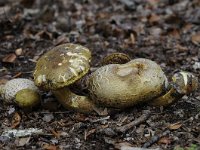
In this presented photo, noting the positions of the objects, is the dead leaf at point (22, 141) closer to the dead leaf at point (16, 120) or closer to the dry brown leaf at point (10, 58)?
the dead leaf at point (16, 120)

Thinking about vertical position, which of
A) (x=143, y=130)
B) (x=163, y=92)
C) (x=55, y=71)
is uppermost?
(x=55, y=71)

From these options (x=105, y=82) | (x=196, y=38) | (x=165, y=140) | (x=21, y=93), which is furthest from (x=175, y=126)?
(x=196, y=38)

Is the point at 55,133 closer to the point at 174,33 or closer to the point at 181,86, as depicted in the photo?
the point at 181,86

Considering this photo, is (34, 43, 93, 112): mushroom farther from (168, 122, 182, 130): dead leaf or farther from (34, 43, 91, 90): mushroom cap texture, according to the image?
(168, 122, 182, 130): dead leaf

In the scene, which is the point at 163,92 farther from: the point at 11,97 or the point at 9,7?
the point at 9,7

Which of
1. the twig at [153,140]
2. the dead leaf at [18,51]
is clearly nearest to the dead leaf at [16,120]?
the twig at [153,140]

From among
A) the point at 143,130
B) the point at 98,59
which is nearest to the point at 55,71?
the point at 143,130
